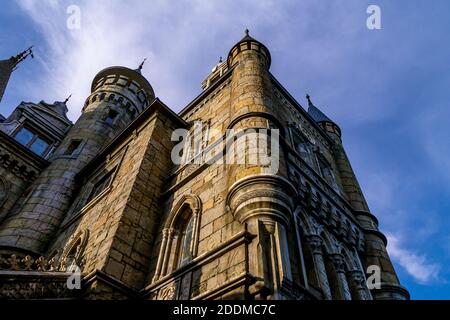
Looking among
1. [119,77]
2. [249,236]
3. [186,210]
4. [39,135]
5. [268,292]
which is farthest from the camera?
[119,77]

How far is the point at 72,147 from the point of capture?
57.1 ft

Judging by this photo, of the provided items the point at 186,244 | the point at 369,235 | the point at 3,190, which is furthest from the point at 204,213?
the point at 3,190

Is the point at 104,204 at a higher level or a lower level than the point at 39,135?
lower

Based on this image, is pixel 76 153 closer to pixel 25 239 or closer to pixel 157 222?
pixel 25 239

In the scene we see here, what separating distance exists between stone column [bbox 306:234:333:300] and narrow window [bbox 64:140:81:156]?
13.0 metres

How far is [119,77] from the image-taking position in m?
23.6

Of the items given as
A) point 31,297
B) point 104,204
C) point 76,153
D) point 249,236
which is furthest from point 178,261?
point 76,153

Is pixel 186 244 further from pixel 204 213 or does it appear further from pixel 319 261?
pixel 319 261

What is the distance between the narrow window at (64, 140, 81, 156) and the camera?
16.7 meters

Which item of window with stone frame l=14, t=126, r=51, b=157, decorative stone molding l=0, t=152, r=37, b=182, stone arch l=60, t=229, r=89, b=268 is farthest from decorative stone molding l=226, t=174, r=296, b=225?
window with stone frame l=14, t=126, r=51, b=157

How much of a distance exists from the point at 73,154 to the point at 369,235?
514 inches

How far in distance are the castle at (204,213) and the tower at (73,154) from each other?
2.9 inches

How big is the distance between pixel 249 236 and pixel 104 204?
19.1 ft

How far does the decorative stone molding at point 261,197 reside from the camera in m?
5.97
